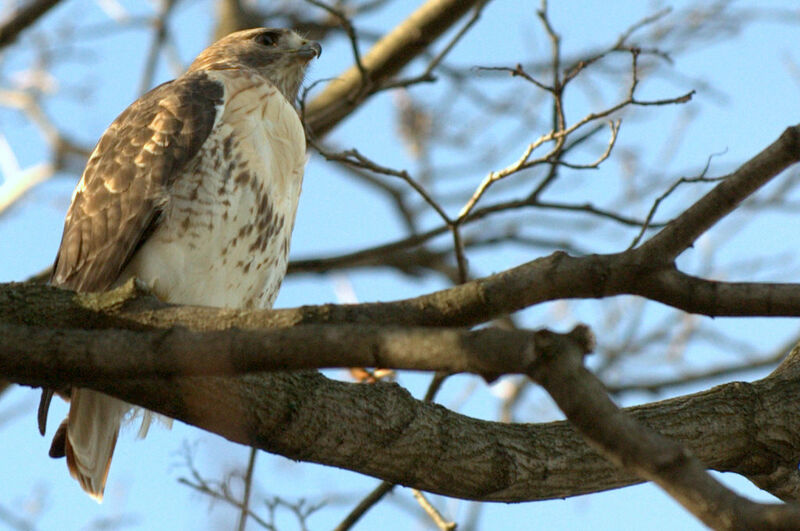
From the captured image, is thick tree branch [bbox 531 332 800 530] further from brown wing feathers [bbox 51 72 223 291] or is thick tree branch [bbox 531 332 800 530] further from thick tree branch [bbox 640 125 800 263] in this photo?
brown wing feathers [bbox 51 72 223 291]

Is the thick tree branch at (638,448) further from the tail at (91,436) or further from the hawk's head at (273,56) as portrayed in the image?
the hawk's head at (273,56)

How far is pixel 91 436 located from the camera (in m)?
4.20

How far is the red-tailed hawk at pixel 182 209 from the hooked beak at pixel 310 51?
0.88 metres

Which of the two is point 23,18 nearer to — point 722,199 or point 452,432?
point 452,432

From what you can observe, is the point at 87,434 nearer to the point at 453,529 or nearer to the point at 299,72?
the point at 453,529

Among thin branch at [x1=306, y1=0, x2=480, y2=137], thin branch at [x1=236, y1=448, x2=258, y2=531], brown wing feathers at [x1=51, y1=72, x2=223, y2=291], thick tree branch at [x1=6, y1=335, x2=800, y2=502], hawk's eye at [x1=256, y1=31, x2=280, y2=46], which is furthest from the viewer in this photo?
thin branch at [x1=306, y1=0, x2=480, y2=137]

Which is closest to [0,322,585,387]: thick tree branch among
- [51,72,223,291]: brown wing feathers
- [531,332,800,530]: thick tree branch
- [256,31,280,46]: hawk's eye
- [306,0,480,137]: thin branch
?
[531,332,800,530]: thick tree branch

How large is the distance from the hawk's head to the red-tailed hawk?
825 mm

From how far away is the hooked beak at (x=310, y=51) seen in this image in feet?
18.0

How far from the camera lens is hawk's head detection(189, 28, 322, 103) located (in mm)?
5492

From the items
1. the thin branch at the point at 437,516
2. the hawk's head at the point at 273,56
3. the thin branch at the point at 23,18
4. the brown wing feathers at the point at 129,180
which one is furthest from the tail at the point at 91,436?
the thin branch at the point at 23,18

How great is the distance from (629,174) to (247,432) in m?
6.29

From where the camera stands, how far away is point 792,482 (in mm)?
3365

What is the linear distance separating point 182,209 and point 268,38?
1.92 meters
